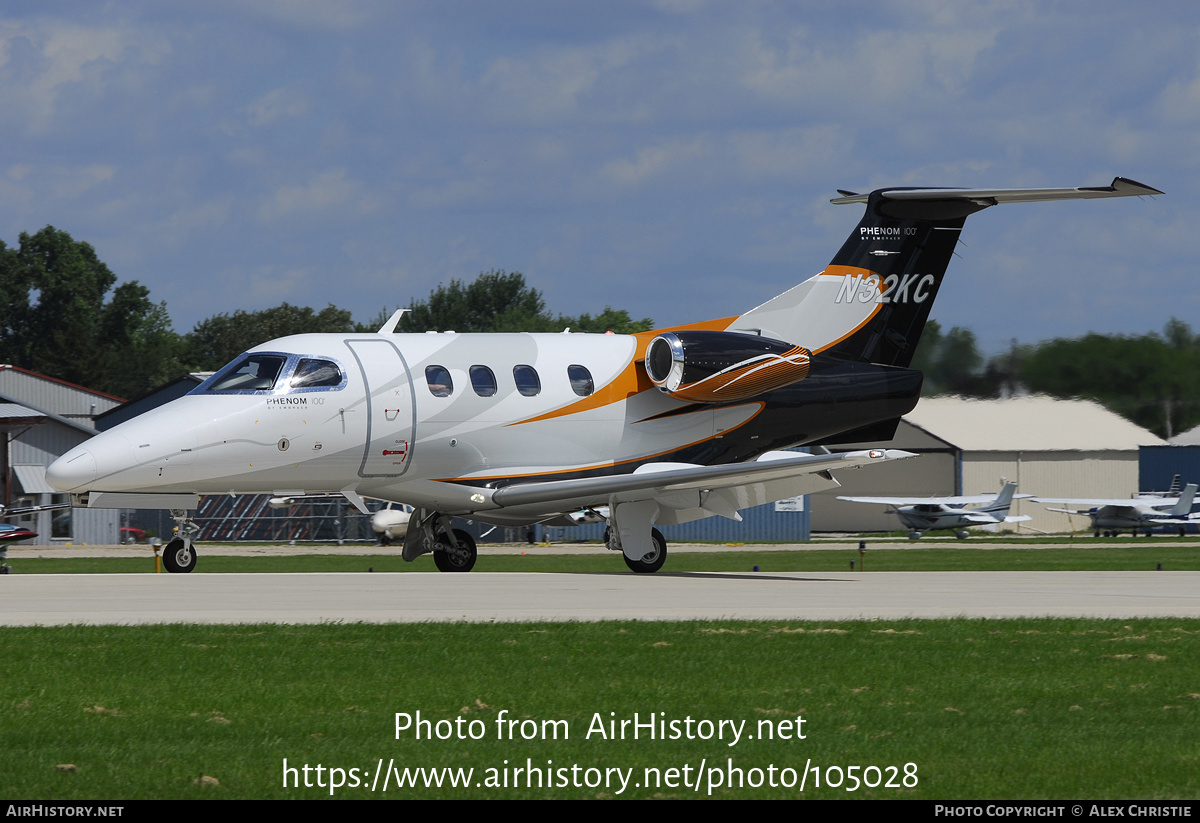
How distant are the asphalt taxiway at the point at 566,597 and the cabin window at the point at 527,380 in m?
3.07

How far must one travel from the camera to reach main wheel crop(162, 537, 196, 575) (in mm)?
23094

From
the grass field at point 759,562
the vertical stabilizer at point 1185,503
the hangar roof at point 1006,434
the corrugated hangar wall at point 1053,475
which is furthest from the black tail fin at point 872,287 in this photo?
the corrugated hangar wall at point 1053,475

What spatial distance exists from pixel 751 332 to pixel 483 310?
101401mm

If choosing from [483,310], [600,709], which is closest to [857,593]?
[600,709]

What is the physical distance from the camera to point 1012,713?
10.2 meters

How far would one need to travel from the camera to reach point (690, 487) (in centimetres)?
2373

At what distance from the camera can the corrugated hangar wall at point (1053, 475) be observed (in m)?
74.6

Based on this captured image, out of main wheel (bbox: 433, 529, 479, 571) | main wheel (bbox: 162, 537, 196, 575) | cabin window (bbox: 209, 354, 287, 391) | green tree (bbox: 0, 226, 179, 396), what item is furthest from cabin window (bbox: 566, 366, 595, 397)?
green tree (bbox: 0, 226, 179, 396)

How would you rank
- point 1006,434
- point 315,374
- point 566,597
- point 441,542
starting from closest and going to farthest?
point 566,597
point 315,374
point 441,542
point 1006,434

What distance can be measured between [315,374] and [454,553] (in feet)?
15.8

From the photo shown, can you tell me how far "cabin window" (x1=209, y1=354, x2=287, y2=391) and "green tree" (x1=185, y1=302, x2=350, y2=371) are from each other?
319ft

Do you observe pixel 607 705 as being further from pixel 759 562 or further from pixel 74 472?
pixel 759 562

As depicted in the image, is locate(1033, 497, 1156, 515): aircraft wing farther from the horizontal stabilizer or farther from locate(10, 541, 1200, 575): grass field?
the horizontal stabilizer

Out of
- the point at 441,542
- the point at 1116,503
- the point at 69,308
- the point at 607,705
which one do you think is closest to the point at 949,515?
the point at 1116,503
